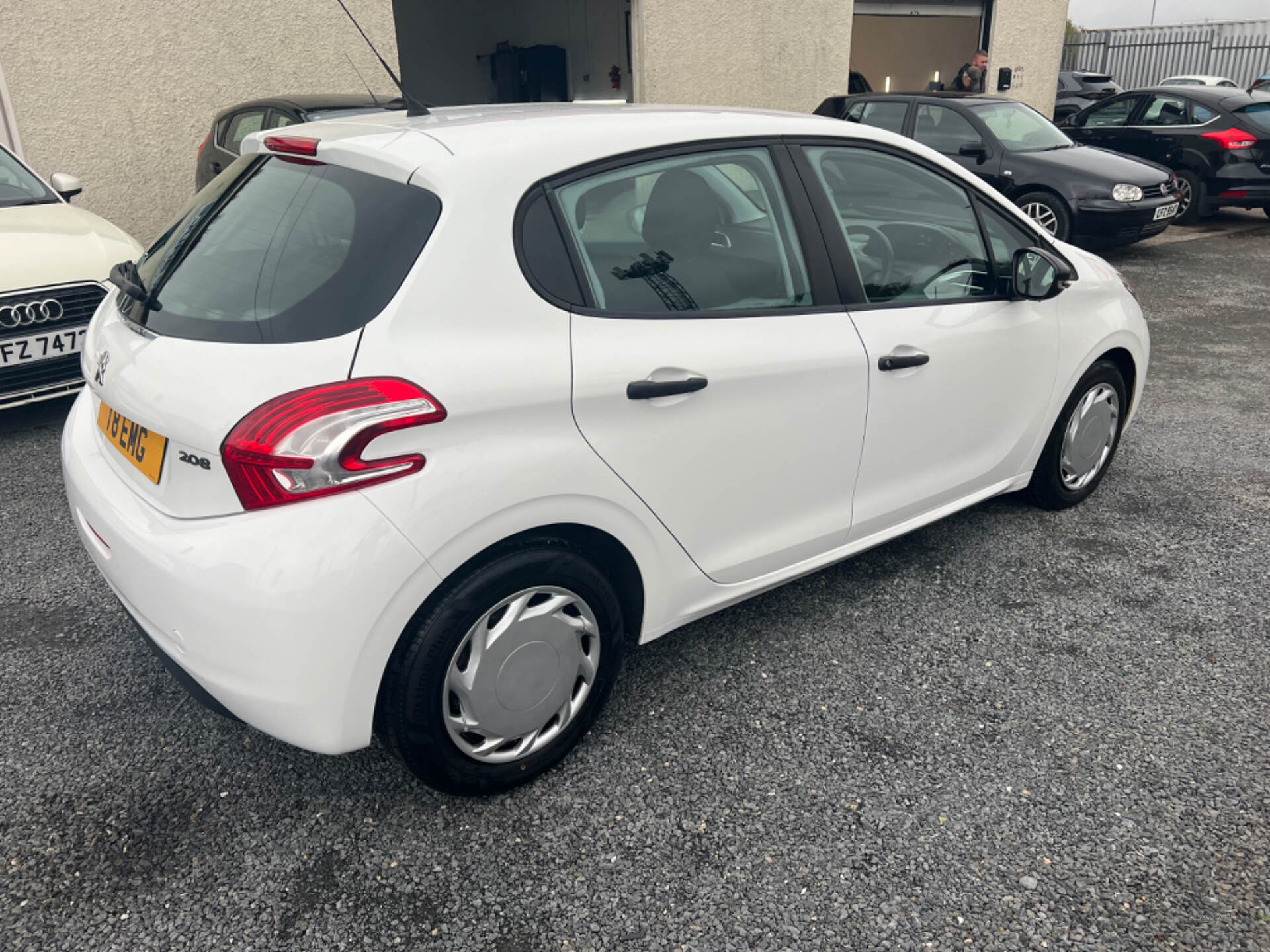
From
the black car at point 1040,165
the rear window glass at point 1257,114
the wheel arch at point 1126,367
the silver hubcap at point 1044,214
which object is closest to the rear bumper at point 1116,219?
the black car at point 1040,165

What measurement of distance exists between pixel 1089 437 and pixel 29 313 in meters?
4.67

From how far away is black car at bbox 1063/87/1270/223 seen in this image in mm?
10773

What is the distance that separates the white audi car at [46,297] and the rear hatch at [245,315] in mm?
2455

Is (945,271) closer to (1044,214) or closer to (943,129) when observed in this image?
(1044,214)

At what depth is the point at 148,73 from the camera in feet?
26.4

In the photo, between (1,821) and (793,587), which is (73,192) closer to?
(1,821)

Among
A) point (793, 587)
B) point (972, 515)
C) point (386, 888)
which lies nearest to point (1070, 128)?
point (972, 515)

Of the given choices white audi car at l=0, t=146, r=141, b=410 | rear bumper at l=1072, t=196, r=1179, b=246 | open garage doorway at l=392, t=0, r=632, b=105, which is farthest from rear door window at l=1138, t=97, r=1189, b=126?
white audi car at l=0, t=146, r=141, b=410

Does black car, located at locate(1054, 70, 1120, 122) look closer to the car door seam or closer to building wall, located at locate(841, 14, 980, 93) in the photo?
building wall, located at locate(841, 14, 980, 93)

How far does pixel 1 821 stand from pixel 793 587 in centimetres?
235

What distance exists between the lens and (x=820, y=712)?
2664 mm

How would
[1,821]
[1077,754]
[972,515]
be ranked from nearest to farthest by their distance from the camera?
[1,821] < [1077,754] < [972,515]

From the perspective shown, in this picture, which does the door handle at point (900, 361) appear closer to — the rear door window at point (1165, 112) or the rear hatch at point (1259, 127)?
the rear hatch at point (1259, 127)

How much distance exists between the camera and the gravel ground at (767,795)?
6.56ft
